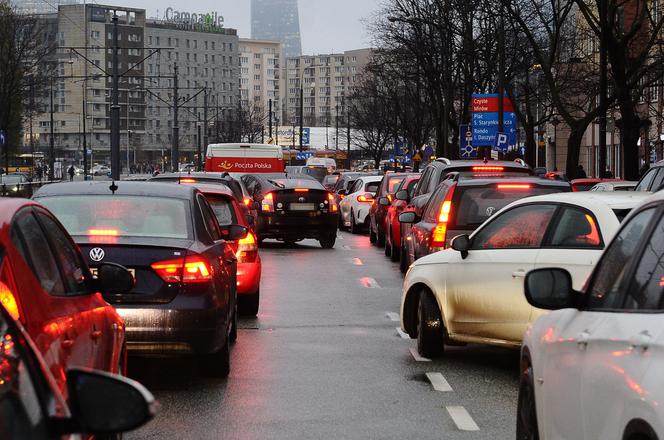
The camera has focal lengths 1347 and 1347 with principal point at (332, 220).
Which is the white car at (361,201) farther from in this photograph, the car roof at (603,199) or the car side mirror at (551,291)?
the car side mirror at (551,291)

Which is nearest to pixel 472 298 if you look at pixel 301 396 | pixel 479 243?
pixel 479 243

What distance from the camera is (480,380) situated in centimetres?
980

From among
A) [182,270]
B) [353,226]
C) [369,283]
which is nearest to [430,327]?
[182,270]

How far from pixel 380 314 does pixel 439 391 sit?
5.30 m

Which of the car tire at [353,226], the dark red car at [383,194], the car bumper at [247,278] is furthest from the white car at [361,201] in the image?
the car bumper at [247,278]

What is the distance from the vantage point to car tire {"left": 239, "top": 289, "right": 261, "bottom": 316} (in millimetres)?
14312

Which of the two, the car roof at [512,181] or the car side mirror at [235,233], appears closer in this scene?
the car side mirror at [235,233]

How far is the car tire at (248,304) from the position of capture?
14.3m

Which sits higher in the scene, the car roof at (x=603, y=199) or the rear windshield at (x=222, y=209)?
the car roof at (x=603, y=199)

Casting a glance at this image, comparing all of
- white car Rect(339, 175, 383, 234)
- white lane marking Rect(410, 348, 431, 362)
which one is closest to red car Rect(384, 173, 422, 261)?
white car Rect(339, 175, 383, 234)

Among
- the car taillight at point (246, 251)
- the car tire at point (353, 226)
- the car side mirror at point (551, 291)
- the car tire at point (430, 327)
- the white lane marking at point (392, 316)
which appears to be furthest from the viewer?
the car tire at point (353, 226)

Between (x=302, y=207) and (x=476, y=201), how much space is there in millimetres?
15412

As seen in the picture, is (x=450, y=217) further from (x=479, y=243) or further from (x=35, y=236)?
(x=35, y=236)

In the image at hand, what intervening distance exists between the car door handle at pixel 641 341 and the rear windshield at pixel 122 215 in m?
A: 5.87
